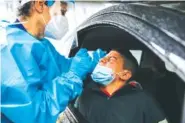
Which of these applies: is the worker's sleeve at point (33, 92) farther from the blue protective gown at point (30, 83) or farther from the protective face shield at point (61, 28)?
the protective face shield at point (61, 28)

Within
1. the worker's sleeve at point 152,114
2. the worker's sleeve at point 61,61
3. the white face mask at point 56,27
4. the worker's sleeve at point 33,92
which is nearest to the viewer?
the worker's sleeve at point 33,92

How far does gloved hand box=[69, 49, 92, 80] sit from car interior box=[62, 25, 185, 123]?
0.62 feet

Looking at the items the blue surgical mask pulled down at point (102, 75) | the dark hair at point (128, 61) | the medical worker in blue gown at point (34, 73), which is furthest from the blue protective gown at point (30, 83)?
the dark hair at point (128, 61)

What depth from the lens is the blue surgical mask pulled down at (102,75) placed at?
1.79 meters

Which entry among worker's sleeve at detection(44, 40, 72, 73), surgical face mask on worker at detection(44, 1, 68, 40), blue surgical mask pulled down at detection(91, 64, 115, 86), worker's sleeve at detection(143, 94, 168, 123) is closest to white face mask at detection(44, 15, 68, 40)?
surgical face mask on worker at detection(44, 1, 68, 40)

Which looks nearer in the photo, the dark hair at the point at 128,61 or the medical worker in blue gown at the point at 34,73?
the medical worker in blue gown at the point at 34,73

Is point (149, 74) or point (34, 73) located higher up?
point (34, 73)

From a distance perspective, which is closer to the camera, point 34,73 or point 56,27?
point 34,73

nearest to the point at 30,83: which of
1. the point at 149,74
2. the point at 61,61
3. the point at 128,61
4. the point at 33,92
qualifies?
the point at 33,92

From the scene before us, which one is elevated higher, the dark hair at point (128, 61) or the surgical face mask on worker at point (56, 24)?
the surgical face mask on worker at point (56, 24)

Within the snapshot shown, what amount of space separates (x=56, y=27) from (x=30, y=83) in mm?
345

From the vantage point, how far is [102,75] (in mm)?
1794

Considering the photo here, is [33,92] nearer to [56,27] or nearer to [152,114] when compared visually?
[56,27]

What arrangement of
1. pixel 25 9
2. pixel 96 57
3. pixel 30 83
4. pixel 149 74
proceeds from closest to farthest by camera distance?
pixel 30 83 → pixel 25 9 → pixel 96 57 → pixel 149 74
